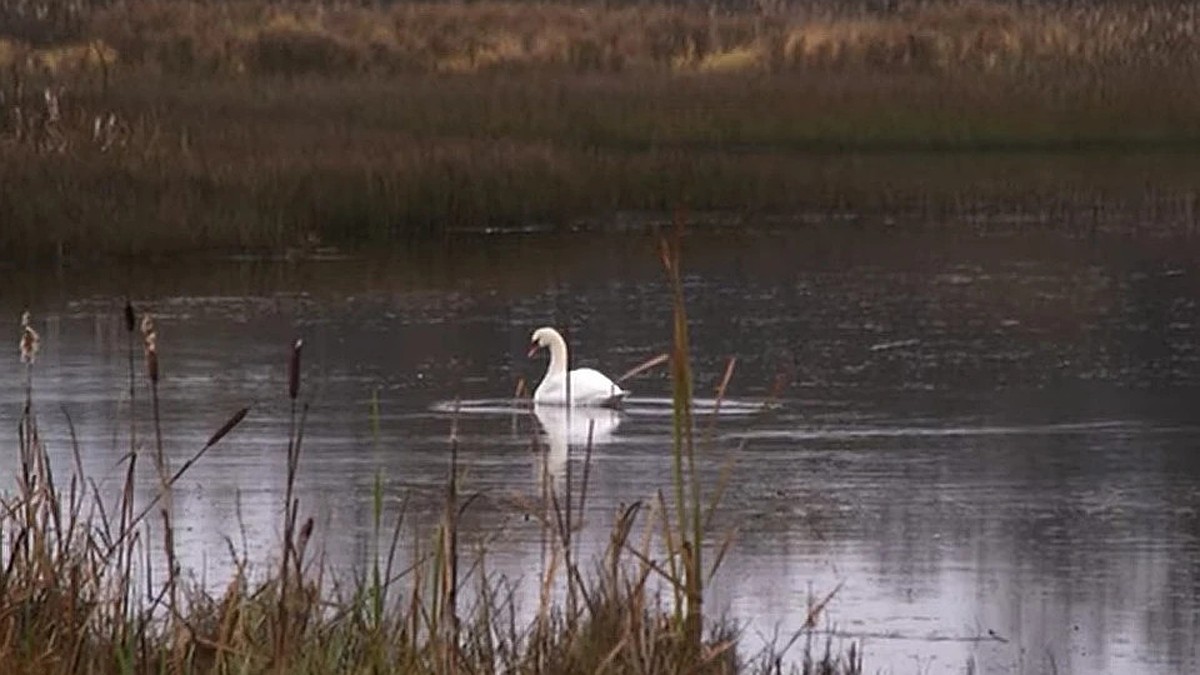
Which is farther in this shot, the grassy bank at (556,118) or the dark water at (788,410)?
the grassy bank at (556,118)

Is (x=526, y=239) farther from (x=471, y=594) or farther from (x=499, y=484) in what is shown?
(x=471, y=594)

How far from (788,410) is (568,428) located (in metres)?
2.16

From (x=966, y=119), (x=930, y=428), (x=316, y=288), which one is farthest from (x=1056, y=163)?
(x=930, y=428)

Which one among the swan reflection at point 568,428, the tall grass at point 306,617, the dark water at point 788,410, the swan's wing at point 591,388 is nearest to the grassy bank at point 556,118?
the dark water at point 788,410

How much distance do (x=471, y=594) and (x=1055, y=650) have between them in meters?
1.86

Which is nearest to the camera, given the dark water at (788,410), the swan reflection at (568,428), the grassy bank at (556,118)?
the dark water at (788,410)

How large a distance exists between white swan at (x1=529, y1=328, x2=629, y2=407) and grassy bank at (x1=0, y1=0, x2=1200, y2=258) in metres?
7.30

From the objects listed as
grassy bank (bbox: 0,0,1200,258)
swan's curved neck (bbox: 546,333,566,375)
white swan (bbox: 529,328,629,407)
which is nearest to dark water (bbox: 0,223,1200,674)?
white swan (bbox: 529,328,629,407)

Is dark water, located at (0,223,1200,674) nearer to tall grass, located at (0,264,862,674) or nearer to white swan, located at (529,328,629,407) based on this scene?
white swan, located at (529,328,629,407)

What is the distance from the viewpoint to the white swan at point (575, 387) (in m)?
15.1

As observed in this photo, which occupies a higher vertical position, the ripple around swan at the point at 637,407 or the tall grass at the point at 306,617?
the tall grass at the point at 306,617

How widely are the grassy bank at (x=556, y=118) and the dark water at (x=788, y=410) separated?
2.35 ft

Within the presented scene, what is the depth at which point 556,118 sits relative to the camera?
96.4 feet

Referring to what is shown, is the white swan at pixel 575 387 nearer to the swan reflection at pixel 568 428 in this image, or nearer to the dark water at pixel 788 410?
the swan reflection at pixel 568 428
